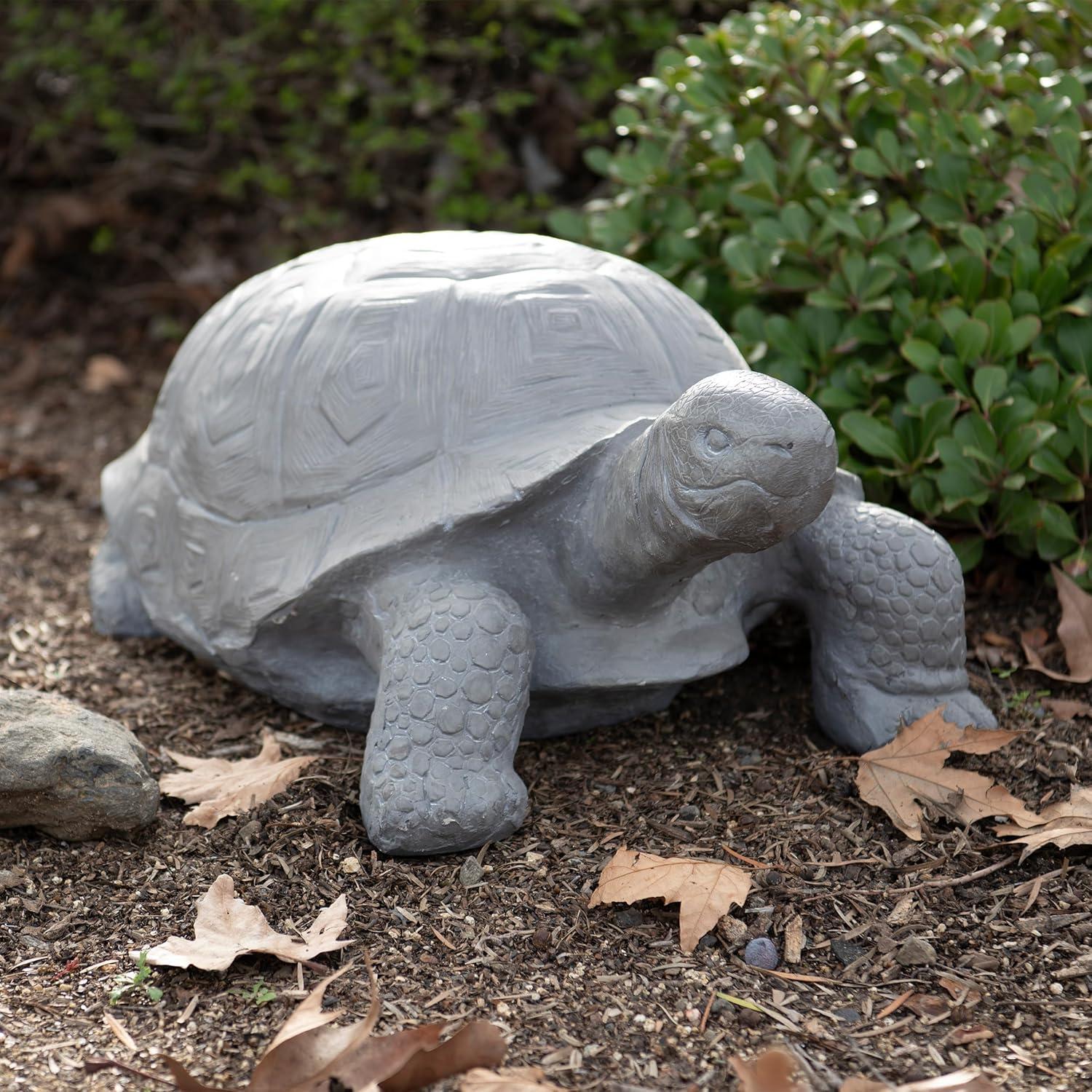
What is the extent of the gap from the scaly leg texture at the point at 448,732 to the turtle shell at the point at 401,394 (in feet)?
0.76

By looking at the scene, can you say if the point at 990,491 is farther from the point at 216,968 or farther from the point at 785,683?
the point at 216,968

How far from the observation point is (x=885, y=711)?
2900mm

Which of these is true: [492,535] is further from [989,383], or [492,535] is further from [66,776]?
[989,383]

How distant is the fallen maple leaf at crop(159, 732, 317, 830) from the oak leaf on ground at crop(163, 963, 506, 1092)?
0.80m

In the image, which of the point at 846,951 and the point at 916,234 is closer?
the point at 846,951

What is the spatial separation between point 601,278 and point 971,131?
1.32m

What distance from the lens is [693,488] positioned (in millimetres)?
2256

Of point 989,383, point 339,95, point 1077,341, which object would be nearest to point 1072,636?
point 989,383

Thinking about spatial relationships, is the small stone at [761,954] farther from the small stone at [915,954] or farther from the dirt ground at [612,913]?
the small stone at [915,954]

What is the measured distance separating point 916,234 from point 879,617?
135cm

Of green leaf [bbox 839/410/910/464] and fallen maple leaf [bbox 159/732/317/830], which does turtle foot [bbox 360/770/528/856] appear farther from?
green leaf [bbox 839/410/910/464]

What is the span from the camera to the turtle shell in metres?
2.70

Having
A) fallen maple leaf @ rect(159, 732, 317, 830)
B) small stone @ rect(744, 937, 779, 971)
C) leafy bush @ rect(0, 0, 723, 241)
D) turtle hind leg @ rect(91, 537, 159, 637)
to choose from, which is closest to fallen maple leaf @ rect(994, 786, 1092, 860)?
small stone @ rect(744, 937, 779, 971)

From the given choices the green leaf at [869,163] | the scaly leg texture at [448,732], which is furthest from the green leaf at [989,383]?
the scaly leg texture at [448,732]
